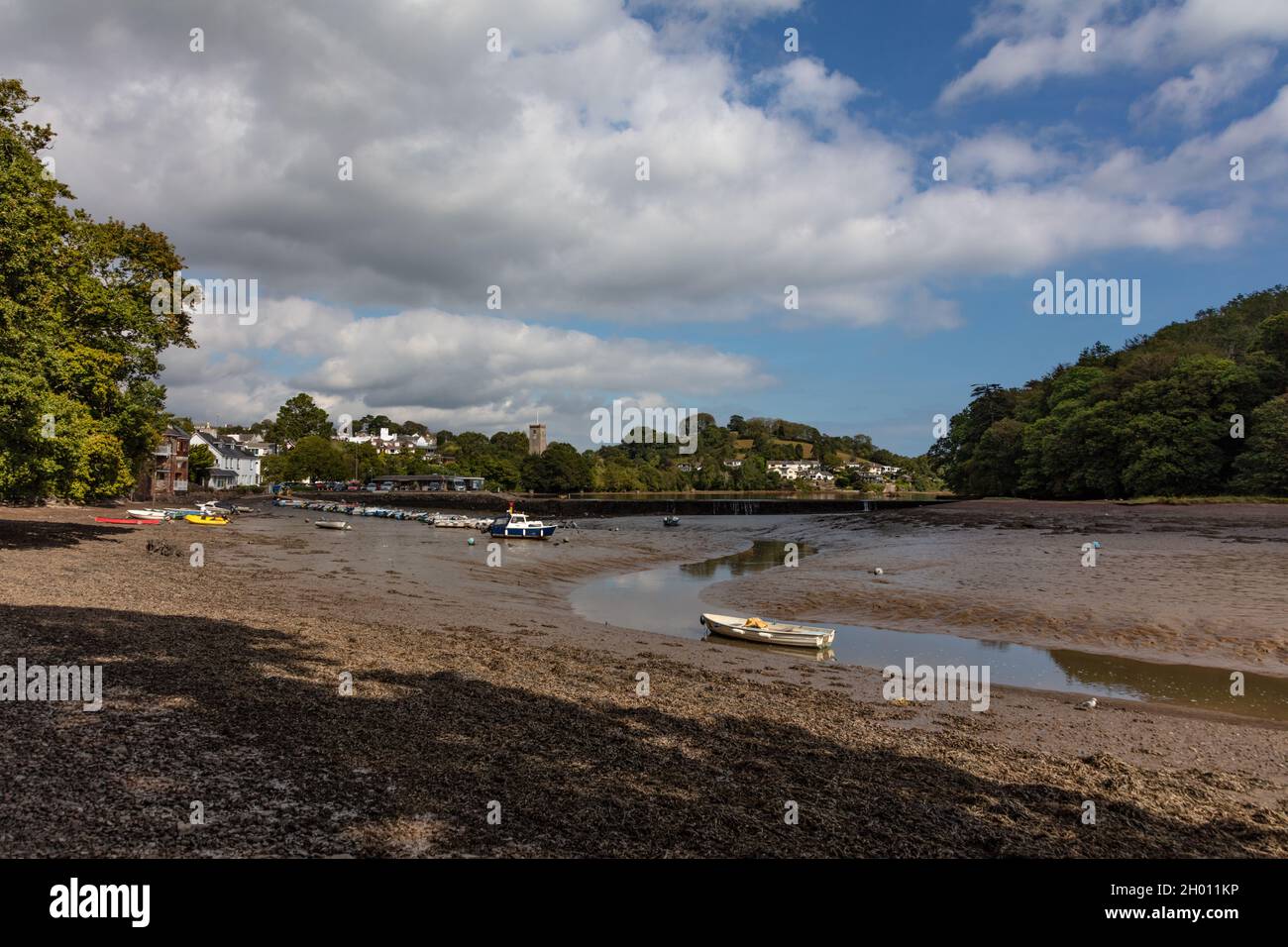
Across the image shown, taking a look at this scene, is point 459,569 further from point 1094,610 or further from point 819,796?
point 819,796

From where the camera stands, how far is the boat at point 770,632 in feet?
71.4

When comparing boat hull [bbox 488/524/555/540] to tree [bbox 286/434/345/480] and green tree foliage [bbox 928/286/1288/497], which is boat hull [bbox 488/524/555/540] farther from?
tree [bbox 286/434/345/480]

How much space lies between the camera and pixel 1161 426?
288 feet

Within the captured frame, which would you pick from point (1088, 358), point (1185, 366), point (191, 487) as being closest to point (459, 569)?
point (1185, 366)

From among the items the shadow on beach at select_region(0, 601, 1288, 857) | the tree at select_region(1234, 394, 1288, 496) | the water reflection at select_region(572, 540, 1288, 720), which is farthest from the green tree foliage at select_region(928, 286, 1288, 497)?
the shadow on beach at select_region(0, 601, 1288, 857)

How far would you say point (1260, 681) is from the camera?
17.6 metres

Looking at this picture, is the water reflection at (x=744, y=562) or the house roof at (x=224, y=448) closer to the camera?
the water reflection at (x=744, y=562)

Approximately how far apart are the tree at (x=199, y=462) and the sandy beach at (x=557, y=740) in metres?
124

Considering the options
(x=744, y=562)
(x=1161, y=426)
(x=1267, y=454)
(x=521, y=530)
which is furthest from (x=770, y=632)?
(x=1161, y=426)

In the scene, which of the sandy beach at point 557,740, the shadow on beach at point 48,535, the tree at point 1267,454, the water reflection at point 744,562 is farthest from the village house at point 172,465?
the tree at point 1267,454

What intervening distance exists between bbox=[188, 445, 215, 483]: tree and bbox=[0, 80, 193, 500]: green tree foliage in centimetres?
10921

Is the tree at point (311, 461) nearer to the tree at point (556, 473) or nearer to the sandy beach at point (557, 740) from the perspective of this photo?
the tree at point (556, 473)

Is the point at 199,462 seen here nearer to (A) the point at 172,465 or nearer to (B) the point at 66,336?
(A) the point at 172,465
